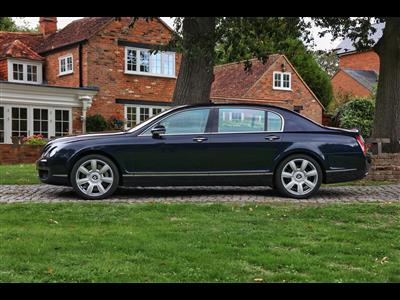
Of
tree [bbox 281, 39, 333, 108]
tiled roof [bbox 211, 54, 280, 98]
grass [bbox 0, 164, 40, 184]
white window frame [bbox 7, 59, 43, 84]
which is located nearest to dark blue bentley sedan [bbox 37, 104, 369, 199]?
grass [bbox 0, 164, 40, 184]

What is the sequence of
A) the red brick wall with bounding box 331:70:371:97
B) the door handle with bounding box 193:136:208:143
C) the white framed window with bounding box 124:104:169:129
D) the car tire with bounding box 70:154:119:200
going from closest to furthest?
the car tire with bounding box 70:154:119:200 → the door handle with bounding box 193:136:208:143 → the white framed window with bounding box 124:104:169:129 → the red brick wall with bounding box 331:70:371:97

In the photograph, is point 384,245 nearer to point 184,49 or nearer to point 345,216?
point 345,216

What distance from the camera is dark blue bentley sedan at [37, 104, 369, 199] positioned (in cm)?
864

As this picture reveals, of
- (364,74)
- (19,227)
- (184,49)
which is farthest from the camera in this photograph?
(364,74)

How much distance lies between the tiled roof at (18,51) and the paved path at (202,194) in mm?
18008

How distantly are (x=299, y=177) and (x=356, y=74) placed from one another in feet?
132

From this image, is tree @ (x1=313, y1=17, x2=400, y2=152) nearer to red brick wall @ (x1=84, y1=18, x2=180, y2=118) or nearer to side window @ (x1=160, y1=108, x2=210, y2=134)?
side window @ (x1=160, y1=108, x2=210, y2=134)

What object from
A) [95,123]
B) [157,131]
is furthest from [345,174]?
[95,123]

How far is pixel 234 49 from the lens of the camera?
11109mm

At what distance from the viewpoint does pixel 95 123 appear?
2503 cm

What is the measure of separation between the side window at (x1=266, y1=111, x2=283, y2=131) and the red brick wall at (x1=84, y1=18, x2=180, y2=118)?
692 inches

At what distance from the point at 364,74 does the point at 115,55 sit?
2772 cm

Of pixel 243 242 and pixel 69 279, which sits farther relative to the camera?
pixel 243 242
